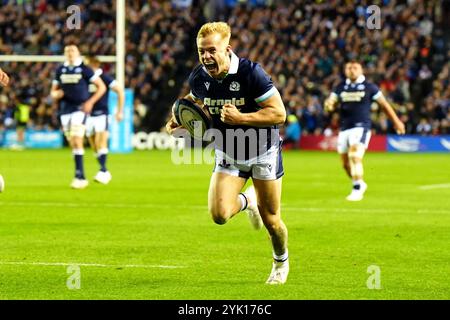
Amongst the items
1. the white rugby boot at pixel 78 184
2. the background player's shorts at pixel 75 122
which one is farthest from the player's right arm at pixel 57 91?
the white rugby boot at pixel 78 184

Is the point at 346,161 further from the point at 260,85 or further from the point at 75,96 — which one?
the point at 260,85

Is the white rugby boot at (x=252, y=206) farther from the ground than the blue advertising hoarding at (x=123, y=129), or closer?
farther from the ground

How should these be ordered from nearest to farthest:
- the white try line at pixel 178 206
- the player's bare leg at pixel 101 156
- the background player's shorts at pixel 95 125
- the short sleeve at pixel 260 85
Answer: the short sleeve at pixel 260 85, the white try line at pixel 178 206, the player's bare leg at pixel 101 156, the background player's shorts at pixel 95 125

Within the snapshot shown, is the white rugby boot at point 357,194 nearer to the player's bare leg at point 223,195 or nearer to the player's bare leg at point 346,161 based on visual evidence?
the player's bare leg at point 346,161

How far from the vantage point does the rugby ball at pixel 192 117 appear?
370 inches

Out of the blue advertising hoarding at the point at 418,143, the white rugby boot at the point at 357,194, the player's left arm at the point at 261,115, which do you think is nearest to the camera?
the player's left arm at the point at 261,115

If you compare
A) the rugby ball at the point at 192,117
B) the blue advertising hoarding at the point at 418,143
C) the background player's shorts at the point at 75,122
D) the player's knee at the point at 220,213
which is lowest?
the blue advertising hoarding at the point at 418,143

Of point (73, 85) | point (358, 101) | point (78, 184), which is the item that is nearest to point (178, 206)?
point (78, 184)

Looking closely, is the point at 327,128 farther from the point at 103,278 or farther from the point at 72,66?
the point at 103,278

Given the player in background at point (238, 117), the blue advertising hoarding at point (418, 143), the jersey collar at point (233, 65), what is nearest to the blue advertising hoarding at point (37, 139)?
the blue advertising hoarding at point (418, 143)

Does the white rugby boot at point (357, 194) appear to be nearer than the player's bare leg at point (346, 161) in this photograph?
Yes

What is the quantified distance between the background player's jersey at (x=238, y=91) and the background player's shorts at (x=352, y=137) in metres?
9.90

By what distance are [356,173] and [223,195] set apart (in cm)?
970
